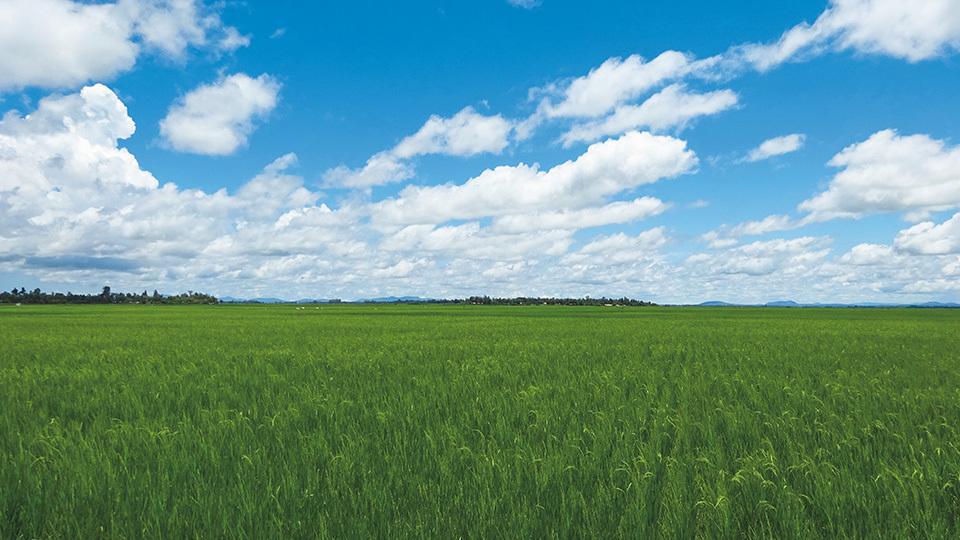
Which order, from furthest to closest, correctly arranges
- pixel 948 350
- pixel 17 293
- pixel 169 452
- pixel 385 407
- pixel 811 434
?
1. pixel 17 293
2. pixel 948 350
3. pixel 385 407
4. pixel 811 434
5. pixel 169 452

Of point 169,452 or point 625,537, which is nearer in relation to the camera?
point 625,537

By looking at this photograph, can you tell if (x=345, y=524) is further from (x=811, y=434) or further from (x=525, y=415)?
(x=811, y=434)

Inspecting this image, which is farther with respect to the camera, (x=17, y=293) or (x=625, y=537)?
(x=17, y=293)

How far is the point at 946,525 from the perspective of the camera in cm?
344

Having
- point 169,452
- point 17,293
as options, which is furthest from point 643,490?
point 17,293

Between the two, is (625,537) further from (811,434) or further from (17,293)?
(17,293)

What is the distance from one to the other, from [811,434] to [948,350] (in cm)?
1470

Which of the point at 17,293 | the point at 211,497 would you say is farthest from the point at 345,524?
the point at 17,293

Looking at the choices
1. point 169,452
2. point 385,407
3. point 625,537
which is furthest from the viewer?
point 385,407

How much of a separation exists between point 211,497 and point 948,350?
67.9 ft

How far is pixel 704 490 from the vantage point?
382 cm

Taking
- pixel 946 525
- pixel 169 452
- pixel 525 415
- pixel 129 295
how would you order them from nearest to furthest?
pixel 946 525
pixel 169 452
pixel 525 415
pixel 129 295

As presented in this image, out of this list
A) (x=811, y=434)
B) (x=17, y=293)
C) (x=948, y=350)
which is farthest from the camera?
(x=17, y=293)

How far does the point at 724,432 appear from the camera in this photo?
5617 mm
